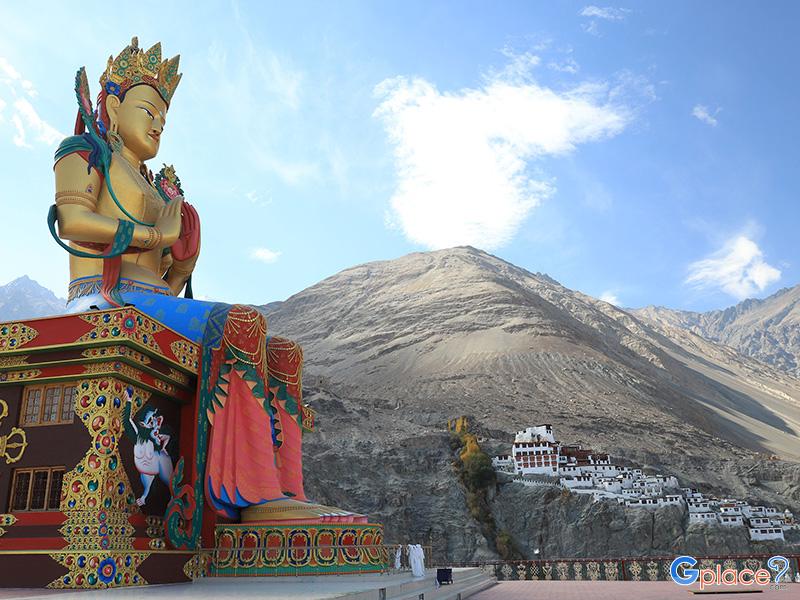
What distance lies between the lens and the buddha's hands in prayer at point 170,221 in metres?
10.4

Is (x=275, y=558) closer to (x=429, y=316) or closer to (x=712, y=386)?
(x=429, y=316)

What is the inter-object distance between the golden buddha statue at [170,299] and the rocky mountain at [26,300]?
13258 centimetres

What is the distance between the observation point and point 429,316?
9200 centimetres

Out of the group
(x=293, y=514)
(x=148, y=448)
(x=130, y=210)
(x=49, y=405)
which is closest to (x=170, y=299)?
(x=130, y=210)

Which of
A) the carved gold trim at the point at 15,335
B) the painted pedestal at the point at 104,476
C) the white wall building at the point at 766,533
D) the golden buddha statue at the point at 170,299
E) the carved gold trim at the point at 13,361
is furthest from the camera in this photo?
the white wall building at the point at 766,533

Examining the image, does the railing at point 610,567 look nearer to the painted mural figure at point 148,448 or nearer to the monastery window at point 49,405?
the painted mural figure at point 148,448

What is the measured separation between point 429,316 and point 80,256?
82.4 metres

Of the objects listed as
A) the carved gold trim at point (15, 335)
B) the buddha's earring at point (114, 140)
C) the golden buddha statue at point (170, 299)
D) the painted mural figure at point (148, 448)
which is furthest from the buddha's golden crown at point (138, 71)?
the painted mural figure at point (148, 448)

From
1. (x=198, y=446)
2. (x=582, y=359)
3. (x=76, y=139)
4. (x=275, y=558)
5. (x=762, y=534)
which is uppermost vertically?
(x=582, y=359)

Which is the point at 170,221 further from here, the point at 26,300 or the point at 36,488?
the point at 26,300

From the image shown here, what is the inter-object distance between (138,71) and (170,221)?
2.75 meters

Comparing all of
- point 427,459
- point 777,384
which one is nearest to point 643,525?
point 427,459

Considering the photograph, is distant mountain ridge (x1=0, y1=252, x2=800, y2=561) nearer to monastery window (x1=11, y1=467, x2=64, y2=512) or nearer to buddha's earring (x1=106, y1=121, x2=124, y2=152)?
buddha's earring (x1=106, y1=121, x2=124, y2=152)

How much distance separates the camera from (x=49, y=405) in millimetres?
8305
